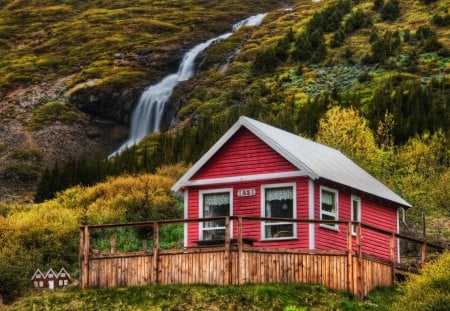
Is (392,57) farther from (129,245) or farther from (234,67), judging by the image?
(129,245)

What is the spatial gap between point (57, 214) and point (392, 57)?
74125 millimetres

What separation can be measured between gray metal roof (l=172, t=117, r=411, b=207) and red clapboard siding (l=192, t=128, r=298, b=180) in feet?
1.09

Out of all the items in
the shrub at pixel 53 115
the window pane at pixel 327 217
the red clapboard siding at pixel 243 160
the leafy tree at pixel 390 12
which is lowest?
the window pane at pixel 327 217

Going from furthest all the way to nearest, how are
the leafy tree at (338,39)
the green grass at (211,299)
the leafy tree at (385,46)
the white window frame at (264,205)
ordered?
the leafy tree at (338,39) → the leafy tree at (385,46) → the white window frame at (264,205) → the green grass at (211,299)

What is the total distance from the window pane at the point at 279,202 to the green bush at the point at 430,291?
22.9 feet

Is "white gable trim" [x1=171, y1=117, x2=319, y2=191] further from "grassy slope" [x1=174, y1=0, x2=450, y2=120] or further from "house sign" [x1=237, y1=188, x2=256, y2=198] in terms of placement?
"grassy slope" [x1=174, y1=0, x2=450, y2=120]

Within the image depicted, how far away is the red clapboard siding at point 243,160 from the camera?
111 feet

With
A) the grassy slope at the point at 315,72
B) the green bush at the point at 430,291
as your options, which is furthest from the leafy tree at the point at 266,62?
the green bush at the point at 430,291

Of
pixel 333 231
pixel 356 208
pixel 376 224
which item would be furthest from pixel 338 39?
pixel 333 231

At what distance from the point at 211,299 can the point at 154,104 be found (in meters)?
109

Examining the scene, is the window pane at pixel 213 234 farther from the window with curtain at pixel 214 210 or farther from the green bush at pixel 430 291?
the green bush at pixel 430 291

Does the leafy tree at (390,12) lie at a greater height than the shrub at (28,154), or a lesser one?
greater

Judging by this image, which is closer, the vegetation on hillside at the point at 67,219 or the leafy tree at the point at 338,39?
the vegetation on hillside at the point at 67,219

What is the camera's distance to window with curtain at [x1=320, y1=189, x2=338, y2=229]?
33594 millimetres
